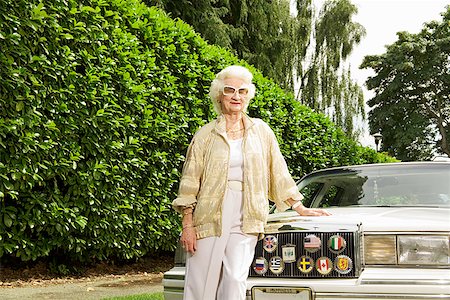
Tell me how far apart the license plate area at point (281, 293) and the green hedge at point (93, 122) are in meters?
3.20

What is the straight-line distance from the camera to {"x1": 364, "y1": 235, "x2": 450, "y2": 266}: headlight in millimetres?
3477

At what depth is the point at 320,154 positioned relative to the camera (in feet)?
40.5

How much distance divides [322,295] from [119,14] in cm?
510

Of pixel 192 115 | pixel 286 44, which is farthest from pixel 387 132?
pixel 192 115

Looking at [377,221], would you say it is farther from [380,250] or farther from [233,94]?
[233,94]

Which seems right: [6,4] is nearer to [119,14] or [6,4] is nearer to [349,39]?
[119,14]

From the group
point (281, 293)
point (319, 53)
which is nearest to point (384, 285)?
point (281, 293)

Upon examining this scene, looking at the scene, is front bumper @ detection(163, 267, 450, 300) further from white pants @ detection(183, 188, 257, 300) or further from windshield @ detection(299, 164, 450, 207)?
windshield @ detection(299, 164, 450, 207)

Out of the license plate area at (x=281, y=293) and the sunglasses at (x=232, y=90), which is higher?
the sunglasses at (x=232, y=90)

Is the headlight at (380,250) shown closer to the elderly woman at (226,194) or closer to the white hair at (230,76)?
the elderly woman at (226,194)

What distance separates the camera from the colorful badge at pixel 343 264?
3.56 metres

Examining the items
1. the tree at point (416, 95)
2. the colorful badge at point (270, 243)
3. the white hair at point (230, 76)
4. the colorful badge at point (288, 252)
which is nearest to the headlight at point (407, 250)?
the colorful badge at point (288, 252)

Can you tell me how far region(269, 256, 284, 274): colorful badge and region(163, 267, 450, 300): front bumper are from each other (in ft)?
0.31

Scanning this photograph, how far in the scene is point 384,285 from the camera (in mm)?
3389
